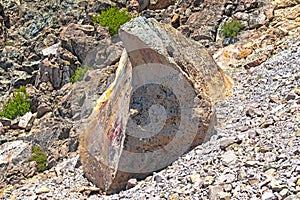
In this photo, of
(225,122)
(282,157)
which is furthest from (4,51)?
(282,157)

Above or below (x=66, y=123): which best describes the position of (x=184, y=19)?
above

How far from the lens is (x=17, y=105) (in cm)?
3216

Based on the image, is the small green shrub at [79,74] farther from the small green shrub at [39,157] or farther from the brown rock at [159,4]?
the small green shrub at [39,157]

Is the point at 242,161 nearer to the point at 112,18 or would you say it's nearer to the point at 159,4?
the point at 159,4

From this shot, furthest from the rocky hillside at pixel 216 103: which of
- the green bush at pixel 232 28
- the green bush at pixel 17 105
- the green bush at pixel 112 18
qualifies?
the green bush at pixel 17 105

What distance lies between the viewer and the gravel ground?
759 centimetres

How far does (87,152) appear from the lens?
1242 centimetres

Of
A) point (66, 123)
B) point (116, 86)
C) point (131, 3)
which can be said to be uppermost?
point (116, 86)

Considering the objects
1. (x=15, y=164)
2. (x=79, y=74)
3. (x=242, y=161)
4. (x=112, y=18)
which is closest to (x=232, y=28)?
(x=79, y=74)

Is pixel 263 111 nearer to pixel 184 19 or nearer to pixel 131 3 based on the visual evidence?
pixel 184 19

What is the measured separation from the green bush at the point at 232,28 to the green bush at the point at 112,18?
10477 millimetres

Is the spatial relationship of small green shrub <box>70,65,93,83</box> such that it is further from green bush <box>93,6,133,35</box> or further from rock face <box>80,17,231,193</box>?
rock face <box>80,17,231,193</box>

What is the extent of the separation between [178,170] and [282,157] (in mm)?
2559

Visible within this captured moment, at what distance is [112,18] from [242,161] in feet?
84.5
